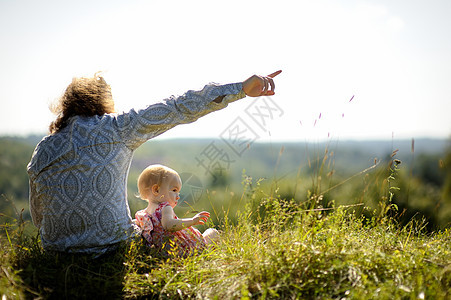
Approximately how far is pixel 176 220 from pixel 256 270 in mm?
829

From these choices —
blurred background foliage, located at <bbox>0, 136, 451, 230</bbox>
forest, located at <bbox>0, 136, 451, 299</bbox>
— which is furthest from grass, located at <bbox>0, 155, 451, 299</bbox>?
blurred background foliage, located at <bbox>0, 136, 451, 230</bbox>

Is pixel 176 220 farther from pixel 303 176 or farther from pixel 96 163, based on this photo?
pixel 303 176

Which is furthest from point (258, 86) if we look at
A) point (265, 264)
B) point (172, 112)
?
point (265, 264)

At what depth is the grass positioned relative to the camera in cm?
195

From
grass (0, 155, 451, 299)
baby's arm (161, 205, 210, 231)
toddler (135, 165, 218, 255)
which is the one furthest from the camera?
toddler (135, 165, 218, 255)

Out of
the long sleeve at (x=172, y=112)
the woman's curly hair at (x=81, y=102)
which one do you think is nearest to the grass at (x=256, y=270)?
the long sleeve at (x=172, y=112)

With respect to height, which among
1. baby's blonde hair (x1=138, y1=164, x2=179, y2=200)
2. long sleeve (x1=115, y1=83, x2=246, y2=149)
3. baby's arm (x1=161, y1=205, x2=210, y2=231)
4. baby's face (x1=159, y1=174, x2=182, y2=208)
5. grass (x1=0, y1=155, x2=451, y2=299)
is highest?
long sleeve (x1=115, y1=83, x2=246, y2=149)

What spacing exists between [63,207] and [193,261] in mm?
971

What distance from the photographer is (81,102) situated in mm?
2615

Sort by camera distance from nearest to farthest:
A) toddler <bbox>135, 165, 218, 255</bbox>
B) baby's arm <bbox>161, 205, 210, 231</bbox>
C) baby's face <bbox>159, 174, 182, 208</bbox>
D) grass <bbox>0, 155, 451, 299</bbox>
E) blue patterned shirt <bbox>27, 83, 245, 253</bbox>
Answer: grass <bbox>0, 155, 451, 299</bbox> → blue patterned shirt <bbox>27, 83, 245, 253</bbox> → baby's arm <bbox>161, 205, 210, 231</bbox> → toddler <bbox>135, 165, 218, 255</bbox> → baby's face <bbox>159, 174, 182, 208</bbox>

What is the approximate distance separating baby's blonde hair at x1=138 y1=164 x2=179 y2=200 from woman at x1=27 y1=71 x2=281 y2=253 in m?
0.31

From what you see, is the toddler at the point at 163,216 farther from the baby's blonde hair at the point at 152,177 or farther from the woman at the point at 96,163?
the woman at the point at 96,163

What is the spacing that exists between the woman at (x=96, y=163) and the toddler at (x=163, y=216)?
0.89 feet

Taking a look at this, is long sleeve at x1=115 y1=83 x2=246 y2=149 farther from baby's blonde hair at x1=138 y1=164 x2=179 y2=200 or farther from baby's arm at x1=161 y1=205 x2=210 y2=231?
baby's arm at x1=161 y1=205 x2=210 y2=231
